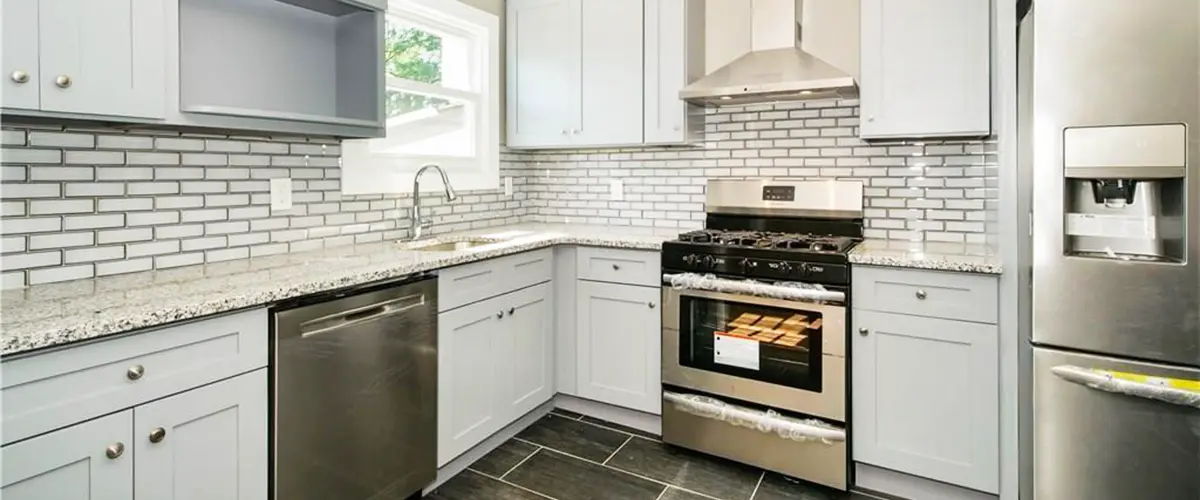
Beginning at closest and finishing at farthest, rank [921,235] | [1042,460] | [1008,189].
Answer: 1. [1042,460]
2. [1008,189]
3. [921,235]

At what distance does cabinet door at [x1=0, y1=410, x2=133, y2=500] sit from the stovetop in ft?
6.54

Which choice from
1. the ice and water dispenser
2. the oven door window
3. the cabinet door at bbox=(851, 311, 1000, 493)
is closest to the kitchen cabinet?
the oven door window

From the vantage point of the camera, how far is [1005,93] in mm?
2125

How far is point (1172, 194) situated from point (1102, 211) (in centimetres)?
15

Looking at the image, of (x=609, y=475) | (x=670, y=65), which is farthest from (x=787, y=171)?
(x=609, y=475)

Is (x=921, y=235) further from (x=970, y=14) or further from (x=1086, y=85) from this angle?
(x=1086, y=85)

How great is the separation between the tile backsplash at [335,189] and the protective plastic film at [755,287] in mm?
670

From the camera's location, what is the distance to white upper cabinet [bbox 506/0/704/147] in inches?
122

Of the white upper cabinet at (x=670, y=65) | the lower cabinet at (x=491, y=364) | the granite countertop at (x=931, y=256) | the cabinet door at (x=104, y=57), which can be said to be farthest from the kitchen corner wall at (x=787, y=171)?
the cabinet door at (x=104, y=57)

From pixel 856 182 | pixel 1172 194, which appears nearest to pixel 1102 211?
pixel 1172 194

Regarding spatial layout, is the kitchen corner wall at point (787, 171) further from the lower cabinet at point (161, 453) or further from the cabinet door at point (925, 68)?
the lower cabinet at point (161, 453)

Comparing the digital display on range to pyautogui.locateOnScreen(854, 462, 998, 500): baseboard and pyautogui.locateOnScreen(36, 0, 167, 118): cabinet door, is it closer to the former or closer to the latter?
pyautogui.locateOnScreen(854, 462, 998, 500): baseboard

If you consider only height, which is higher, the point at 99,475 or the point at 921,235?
the point at 921,235

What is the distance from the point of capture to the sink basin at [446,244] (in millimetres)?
2809
